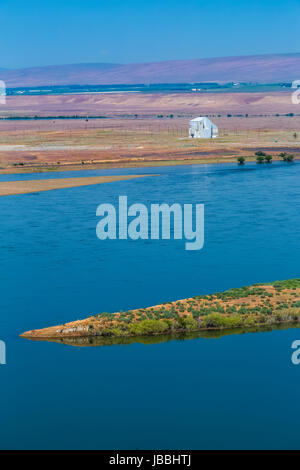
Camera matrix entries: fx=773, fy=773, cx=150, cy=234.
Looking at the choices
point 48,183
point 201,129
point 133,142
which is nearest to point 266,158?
point 133,142

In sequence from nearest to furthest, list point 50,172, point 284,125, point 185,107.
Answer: point 50,172 < point 284,125 < point 185,107

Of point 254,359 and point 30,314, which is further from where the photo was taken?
point 30,314

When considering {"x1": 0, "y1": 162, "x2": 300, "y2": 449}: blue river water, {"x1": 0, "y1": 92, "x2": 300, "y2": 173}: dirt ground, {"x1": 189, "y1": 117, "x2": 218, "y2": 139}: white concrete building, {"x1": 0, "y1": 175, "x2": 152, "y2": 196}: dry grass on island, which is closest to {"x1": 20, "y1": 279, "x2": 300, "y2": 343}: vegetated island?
{"x1": 0, "y1": 162, "x2": 300, "y2": 449}: blue river water

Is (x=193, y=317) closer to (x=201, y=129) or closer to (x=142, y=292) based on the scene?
(x=142, y=292)

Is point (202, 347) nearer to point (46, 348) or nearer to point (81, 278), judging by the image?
point (46, 348)

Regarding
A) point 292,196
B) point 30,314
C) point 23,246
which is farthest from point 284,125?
point 30,314

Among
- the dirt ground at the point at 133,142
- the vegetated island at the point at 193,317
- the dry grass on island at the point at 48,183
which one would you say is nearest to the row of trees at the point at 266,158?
the dirt ground at the point at 133,142
